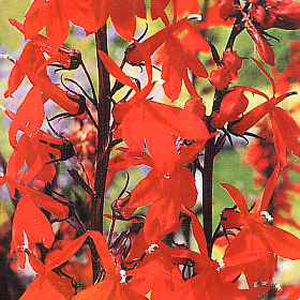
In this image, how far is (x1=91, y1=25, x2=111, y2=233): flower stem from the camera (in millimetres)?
677

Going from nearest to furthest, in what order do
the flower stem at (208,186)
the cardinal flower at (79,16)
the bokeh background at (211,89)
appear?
the cardinal flower at (79,16)
the flower stem at (208,186)
the bokeh background at (211,89)

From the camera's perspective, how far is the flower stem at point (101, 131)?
68 centimetres

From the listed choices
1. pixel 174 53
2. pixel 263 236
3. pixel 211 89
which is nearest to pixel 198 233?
pixel 263 236

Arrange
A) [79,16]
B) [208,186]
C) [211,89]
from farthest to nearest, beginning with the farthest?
1. [211,89]
2. [208,186]
3. [79,16]

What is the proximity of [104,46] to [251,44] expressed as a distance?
40cm

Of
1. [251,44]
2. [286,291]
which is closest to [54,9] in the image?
[251,44]

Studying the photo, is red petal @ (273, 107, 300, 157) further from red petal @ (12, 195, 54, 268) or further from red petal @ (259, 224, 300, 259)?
red petal @ (12, 195, 54, 268)

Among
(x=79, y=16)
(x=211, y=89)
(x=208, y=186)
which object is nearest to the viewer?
(x=79, y=16)

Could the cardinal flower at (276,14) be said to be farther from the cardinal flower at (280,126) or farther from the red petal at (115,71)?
the red petal at (115,71)

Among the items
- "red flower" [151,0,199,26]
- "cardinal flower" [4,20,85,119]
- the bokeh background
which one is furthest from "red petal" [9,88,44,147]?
the bokeh background

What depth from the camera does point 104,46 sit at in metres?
0.68

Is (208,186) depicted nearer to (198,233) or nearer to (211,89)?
(198,233)

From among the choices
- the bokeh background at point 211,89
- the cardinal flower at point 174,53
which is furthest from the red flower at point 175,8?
the bokeh background at point 211,89

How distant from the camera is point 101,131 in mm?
687
